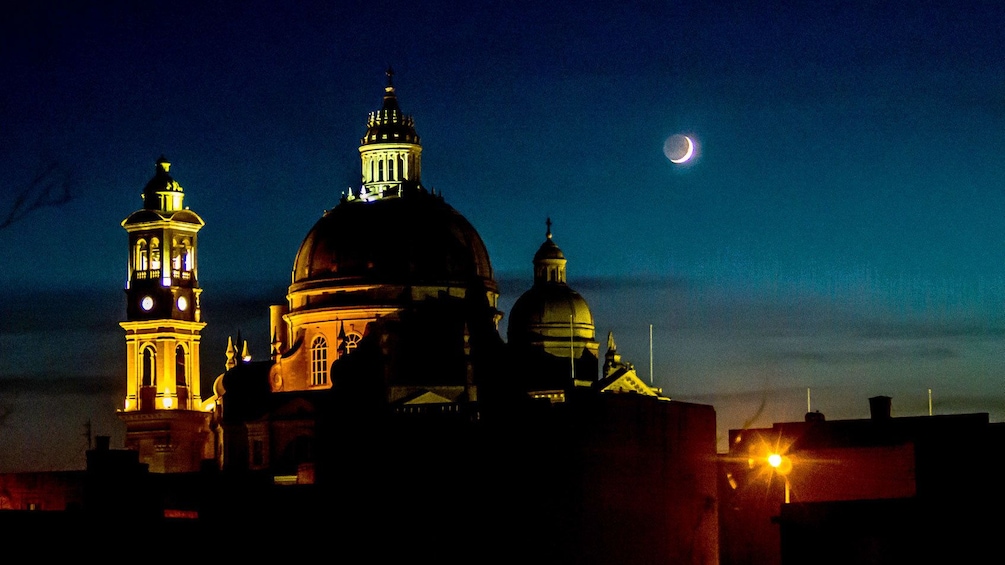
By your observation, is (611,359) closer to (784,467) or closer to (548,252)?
(548,252)

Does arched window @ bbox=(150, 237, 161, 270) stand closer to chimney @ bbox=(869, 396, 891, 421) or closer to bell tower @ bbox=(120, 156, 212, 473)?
bell tower @ bbox=(120, 156, 212, 473)

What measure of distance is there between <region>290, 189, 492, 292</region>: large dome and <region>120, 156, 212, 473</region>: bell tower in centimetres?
527

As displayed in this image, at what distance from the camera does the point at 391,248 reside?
9556 centimetres

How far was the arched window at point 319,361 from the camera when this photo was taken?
311 feet

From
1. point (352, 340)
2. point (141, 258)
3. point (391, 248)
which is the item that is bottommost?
point (352, 340)

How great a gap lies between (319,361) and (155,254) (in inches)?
373

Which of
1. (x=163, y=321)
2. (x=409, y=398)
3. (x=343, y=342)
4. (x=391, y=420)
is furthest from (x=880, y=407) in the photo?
(x=163, y=321)

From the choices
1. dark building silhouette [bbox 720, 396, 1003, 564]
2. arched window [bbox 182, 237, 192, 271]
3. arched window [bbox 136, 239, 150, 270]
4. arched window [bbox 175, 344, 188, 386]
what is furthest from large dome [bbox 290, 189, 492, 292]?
dark building silhouette [bbox 720, 396, 1003, 564]

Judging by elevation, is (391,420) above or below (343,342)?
below

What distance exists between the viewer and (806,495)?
183 feet

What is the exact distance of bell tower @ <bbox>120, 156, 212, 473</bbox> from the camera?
3863 inches

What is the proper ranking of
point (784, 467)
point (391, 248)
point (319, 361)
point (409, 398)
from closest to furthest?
point (784, 467), point (409, 398), point (319, 361), point (391, 248)

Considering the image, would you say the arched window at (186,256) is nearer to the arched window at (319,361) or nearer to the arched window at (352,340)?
the arched window at (319,361)

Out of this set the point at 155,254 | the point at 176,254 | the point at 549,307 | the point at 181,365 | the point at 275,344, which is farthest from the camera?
the point at 549,307
